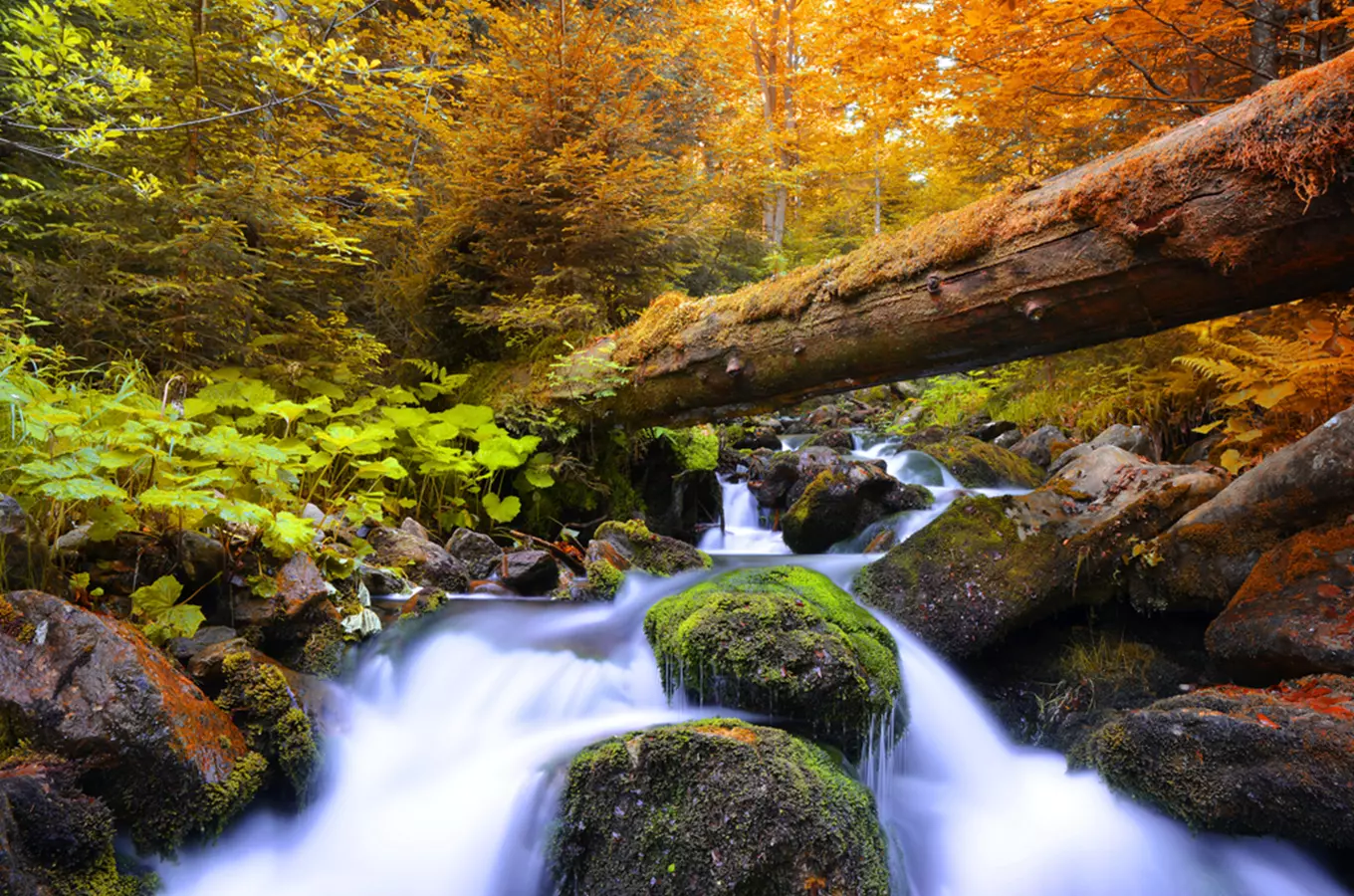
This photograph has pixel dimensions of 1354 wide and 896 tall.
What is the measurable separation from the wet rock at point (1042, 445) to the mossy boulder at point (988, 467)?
218 mm

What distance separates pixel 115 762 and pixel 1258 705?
423 centimetres

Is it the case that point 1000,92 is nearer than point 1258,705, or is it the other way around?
point 1258,705

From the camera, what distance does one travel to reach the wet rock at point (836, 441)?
10477 mm

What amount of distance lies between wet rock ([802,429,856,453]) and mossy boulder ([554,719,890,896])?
8.13 metres

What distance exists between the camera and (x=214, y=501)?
9.09 feet

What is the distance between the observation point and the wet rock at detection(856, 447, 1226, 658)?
159 inches

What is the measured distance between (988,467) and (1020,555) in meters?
4.31

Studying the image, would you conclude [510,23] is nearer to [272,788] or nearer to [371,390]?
[371,390]

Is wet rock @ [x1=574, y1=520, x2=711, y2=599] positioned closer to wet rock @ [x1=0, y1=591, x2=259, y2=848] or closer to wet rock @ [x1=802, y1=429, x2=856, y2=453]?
wet rock @ [x1=0, y1=591, x2=259, y2=848]

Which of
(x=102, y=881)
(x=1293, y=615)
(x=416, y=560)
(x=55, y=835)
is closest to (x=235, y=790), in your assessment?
(x=102, y=881)

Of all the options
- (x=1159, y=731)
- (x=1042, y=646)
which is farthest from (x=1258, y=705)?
(x=1042, y=646)

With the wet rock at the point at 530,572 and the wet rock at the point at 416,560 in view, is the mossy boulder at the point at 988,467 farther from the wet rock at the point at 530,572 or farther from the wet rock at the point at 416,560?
the wet rock at the point at 416,560

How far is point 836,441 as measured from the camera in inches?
418

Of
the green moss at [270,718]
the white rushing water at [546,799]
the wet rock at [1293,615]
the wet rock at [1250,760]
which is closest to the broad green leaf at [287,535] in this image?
the green moss at [270,718]
